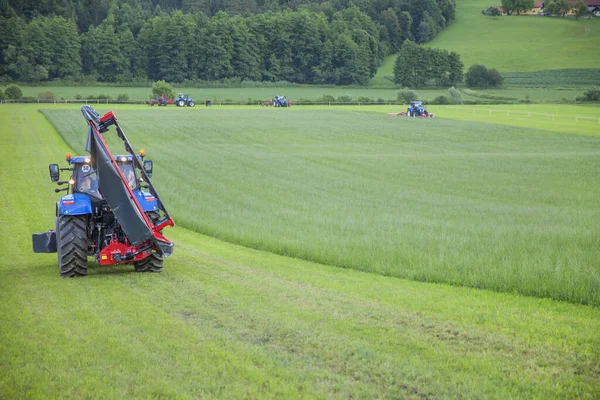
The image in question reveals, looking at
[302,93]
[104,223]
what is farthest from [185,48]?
[104,223]

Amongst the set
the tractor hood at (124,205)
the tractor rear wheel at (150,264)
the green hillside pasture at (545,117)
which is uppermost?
the tractor hood at (124,205)

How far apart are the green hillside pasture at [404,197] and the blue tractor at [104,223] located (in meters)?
4.29

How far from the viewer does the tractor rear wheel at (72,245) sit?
1490cm

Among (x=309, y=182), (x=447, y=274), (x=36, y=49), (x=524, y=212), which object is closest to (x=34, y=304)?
(x=447, y=274)

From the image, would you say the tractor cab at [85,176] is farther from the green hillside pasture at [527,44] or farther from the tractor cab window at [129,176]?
the green hillside pasture at [527,44]

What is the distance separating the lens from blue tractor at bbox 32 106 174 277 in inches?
574

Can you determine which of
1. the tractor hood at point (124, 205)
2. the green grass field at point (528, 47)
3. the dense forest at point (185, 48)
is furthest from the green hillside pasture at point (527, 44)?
the tractor hood at point (124, 205)

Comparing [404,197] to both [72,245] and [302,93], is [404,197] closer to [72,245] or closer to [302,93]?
[72,245]

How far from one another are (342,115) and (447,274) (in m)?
67.1

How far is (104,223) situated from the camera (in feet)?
A: 51.1

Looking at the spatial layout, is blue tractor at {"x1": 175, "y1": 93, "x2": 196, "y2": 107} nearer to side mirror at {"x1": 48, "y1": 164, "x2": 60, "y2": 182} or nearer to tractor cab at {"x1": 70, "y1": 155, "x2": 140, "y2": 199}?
tractor cab at {"x1": 70, "y1": 155, "x2": 140, "y2": 199}

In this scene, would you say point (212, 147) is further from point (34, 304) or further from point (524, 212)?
point (34, 304)

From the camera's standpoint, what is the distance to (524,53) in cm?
16575

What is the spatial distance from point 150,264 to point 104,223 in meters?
1.26
